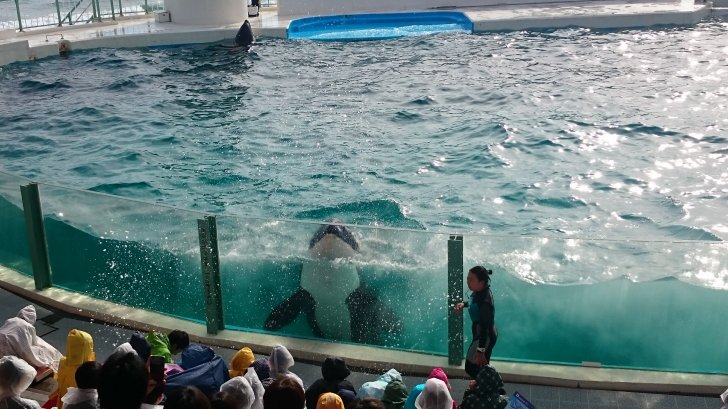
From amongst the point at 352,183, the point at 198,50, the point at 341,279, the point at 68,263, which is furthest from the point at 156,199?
the point at 198,50

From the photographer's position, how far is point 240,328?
19.9ft

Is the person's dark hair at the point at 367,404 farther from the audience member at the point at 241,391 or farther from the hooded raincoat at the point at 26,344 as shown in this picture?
the hooded raincoat at the point at 26,344

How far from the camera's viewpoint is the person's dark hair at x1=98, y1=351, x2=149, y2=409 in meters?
3.59

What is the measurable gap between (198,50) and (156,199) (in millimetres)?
9718

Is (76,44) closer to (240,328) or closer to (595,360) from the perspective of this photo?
(240,328)

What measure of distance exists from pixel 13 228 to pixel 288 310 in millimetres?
2627

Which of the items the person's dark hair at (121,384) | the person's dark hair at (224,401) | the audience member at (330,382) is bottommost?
the audience member at (330,382)

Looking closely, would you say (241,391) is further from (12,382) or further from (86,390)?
(12,382)

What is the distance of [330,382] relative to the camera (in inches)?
175

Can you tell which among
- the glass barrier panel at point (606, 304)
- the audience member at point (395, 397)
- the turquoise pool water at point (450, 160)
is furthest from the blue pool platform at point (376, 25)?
the audience member at point (395, 397)

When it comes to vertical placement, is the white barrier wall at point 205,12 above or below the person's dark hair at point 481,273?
above

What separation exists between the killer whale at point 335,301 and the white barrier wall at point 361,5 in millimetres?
18037

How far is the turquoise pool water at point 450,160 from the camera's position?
17.7 ft

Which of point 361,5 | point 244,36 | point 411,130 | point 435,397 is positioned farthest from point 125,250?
point 361,5
